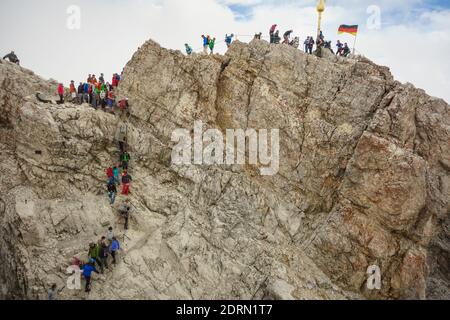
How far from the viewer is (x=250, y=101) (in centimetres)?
3016

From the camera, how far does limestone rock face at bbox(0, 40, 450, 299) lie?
80.4ft

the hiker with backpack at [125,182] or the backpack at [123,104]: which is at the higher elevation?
the backpack at [123,104]

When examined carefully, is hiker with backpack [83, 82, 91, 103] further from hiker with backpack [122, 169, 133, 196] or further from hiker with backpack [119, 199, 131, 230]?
hiker with backpack [119, 199, 131, 230]

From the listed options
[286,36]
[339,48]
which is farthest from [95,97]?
[339,48]

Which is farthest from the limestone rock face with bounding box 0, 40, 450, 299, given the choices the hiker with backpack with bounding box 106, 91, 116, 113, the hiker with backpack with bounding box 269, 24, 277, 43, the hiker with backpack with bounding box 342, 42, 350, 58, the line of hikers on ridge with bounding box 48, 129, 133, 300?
the hiker with backpack with bounding box 342, 42, 350, 58

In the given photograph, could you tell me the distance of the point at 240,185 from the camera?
91.8ft

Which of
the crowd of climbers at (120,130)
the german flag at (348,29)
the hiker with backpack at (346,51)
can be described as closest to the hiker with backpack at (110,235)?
the crowd of climbers at (120,130)

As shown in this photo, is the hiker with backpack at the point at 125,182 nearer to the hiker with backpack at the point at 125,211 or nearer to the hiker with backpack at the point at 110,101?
the hiker with backpack at the point at 125,211

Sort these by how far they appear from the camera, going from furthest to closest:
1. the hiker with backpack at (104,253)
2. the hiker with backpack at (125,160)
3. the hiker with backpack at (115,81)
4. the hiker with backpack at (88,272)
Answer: the hiker with backpack at (115,81) → the hiker with backpack at (125,160) → the hiker with backpack at (104,253) → the hiker with backpack at (88,272)

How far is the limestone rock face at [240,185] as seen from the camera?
24516 mm

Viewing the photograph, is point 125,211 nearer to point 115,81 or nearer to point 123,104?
point 123,104

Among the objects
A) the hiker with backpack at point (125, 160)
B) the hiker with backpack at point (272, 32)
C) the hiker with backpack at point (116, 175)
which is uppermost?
the hiker with backpack at point (272, 32)
